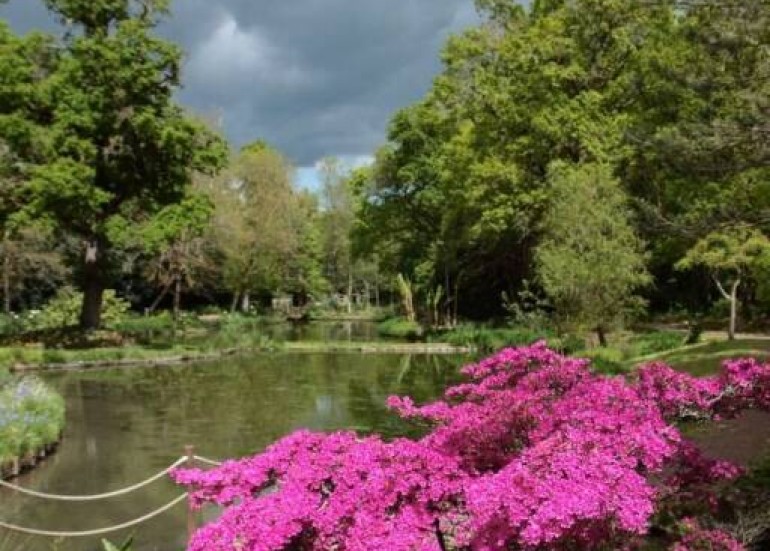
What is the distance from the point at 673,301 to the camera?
37094 millimetres

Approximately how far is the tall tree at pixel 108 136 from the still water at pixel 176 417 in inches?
261

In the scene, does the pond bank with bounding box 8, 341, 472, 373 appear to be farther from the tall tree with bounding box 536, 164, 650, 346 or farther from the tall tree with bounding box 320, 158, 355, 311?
the tall tree with bounding box 320, 158, 355, 311

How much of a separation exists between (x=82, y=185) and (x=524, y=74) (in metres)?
17.0

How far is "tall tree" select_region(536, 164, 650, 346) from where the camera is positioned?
73.2ft

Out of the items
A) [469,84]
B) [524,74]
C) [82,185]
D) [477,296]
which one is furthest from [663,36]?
[82,185]

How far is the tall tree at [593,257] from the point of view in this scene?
22312 mm

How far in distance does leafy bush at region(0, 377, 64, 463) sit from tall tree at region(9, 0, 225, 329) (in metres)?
14.5

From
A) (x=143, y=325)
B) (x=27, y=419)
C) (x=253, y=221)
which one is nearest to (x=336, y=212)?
(x=253, y=221)

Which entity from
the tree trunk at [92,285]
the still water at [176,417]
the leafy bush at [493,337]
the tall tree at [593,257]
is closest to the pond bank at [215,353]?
the leafy bush at [493,337]

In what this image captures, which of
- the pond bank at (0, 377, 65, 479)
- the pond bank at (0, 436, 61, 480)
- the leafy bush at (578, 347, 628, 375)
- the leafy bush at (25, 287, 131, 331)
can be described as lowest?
the pond bank at (0, 436, 61, 480)

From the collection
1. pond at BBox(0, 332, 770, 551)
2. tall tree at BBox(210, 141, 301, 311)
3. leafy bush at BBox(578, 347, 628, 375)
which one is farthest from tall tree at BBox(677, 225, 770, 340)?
tall tree at BBox(210, 141, 301, 311)

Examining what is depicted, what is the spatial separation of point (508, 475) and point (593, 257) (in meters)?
19.1

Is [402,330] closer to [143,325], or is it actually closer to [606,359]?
[143,325]

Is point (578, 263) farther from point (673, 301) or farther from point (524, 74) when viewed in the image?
point (673, 301)
